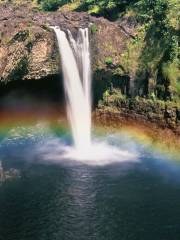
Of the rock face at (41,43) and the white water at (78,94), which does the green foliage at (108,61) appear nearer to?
the rock face at (41,43)

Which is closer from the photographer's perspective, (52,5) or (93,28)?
(93,28)

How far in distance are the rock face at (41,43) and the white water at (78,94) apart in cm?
91

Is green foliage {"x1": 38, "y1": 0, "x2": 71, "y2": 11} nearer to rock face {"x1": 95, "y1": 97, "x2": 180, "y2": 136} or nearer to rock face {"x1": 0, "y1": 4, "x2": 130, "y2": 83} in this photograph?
rock face {"x1": 0, "y1": 4, "x2": 130, "y2": 83}

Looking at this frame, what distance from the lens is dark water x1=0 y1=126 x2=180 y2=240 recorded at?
3828 cm

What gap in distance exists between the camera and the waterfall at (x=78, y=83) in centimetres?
5997

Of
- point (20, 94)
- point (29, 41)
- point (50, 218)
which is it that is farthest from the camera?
point (20, 94)

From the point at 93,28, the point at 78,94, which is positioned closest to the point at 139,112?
the point at 78,94

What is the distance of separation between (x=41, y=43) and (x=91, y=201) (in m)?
21.6

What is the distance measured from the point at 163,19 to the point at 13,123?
69.8 feet

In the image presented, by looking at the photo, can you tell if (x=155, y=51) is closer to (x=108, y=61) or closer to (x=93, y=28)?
(x=108, y=61)

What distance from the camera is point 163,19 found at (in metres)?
59.9

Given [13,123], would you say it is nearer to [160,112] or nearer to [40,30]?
[40,30]

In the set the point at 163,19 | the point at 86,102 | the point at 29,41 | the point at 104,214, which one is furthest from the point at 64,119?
the point at 104,214

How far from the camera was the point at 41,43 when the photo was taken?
57.7 m
